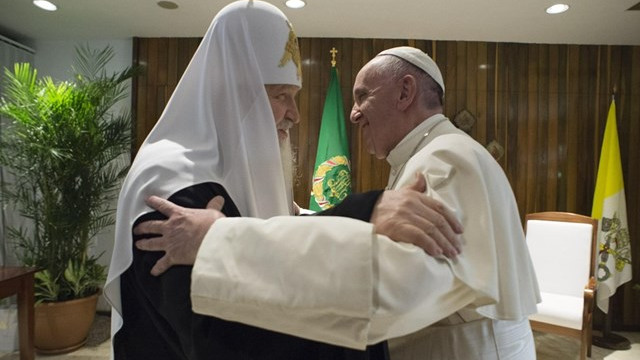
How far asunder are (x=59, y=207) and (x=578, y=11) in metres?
4.87

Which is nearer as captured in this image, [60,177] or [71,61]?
[60,177]

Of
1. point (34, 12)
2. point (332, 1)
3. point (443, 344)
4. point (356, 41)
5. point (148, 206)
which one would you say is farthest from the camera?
point (356, 41)

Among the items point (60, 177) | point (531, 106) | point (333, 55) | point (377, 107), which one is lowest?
point (60, 177)

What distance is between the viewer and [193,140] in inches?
36.1

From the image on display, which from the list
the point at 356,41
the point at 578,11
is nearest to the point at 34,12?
the point at 356,41

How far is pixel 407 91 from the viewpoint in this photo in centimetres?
137

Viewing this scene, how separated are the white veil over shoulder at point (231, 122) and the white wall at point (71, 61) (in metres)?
3.73

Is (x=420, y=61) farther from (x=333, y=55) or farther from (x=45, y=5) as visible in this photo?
(x=45, y=5)

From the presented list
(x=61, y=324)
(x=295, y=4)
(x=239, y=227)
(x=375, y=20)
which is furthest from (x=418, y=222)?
(x=61, y=324)

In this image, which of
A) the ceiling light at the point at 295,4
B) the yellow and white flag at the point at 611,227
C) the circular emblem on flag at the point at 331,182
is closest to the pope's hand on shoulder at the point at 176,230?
the ceiling light at the point at 295,4

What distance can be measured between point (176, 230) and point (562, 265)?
3.75 metres

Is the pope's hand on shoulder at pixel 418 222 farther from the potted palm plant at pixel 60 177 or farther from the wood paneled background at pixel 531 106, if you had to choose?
the wood paneled background at pixel 531 106

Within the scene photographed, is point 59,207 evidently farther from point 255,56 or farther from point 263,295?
point 263,295

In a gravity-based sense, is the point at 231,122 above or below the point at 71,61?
below
